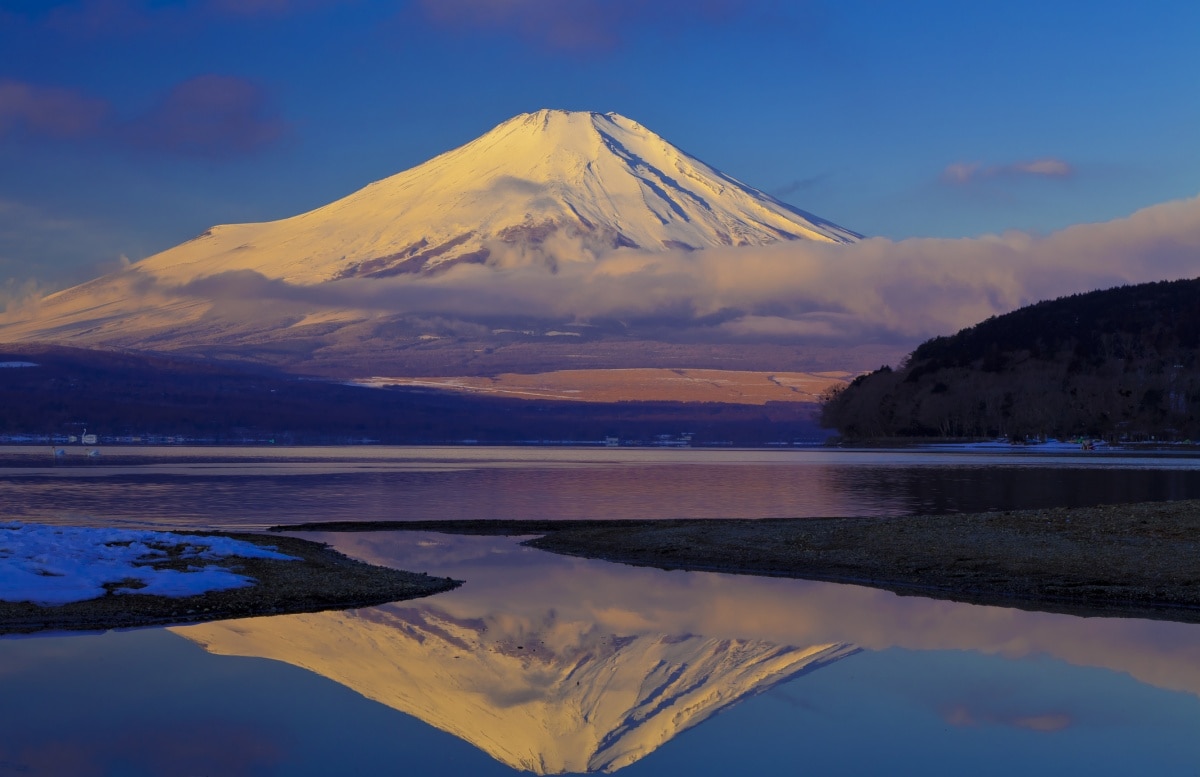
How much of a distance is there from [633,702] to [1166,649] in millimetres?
8784

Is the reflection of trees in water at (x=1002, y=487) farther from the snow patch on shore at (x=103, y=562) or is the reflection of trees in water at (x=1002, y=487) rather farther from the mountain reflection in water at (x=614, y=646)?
the snow patch on shore at (x=103, y=562)

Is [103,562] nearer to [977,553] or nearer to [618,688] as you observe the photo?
[618,688]

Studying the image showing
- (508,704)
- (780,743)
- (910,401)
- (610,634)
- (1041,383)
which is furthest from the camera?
(910,401)

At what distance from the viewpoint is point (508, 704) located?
15.0 metres

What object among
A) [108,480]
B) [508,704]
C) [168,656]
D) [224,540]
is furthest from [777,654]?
[108,480]

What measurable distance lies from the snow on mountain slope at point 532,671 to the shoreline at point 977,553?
7557 mm

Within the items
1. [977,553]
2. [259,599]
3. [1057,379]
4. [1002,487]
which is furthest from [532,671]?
[1057,379]

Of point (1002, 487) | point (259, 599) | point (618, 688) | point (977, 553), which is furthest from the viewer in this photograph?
point (1002, 487)

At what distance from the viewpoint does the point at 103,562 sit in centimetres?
2344

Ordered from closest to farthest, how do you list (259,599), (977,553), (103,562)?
(259,599), (103,562), (977,553)

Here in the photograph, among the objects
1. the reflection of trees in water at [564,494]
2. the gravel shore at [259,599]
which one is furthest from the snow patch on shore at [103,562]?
the reflection of trees in water at [564,494]

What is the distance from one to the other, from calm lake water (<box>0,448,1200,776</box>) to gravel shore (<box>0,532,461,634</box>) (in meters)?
0.80

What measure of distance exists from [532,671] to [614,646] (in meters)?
2.32

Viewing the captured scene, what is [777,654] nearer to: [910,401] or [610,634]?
[610,634]
